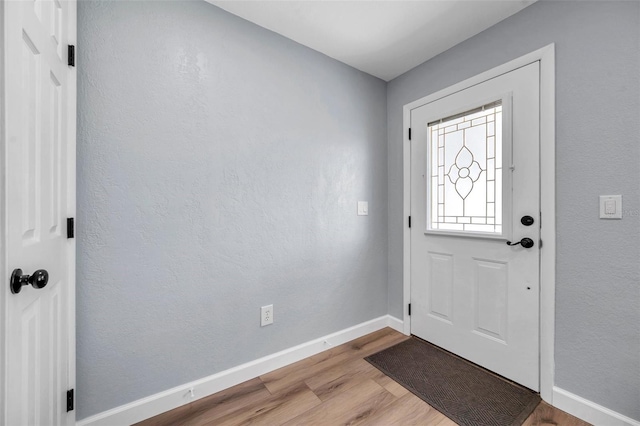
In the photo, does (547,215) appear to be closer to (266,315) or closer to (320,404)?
(320,404)

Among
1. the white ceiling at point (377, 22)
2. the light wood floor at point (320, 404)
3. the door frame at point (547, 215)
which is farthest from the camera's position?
the white ceiling at point (377, 22)

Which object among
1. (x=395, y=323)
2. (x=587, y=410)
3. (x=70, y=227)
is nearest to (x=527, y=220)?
(x=587, y=410)

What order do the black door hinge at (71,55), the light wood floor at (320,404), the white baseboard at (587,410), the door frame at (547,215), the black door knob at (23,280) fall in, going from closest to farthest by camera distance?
1. the black door knob at (23,280)
2. the black door hinge at (71,55)
3. the white baseboard at (587,410)
4. the light wood floor at (320,404)
5. the door frame at (547,215)

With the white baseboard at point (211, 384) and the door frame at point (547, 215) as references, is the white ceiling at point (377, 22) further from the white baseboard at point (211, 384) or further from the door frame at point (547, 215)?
the white baseboard at point (211, 384)

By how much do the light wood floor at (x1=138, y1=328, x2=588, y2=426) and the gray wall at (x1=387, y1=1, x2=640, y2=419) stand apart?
33cm

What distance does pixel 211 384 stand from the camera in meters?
1.66

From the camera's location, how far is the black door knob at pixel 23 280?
0.72m

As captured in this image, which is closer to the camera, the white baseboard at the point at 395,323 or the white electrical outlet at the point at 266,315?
the white electrical outlet at the point at 266,315

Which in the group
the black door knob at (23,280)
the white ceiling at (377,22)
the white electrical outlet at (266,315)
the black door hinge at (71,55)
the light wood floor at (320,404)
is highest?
the white ceiling at (377,22)

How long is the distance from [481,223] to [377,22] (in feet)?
5.05

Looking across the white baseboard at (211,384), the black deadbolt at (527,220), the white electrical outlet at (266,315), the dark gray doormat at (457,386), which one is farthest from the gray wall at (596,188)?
the white electrical outlet at (266,315)

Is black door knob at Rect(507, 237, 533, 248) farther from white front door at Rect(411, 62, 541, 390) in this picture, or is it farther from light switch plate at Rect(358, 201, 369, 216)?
light switch plate at Rect(358, 201, 369, 216)

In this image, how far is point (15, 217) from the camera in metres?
0.76

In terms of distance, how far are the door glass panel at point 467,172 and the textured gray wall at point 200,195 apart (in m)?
0.68
